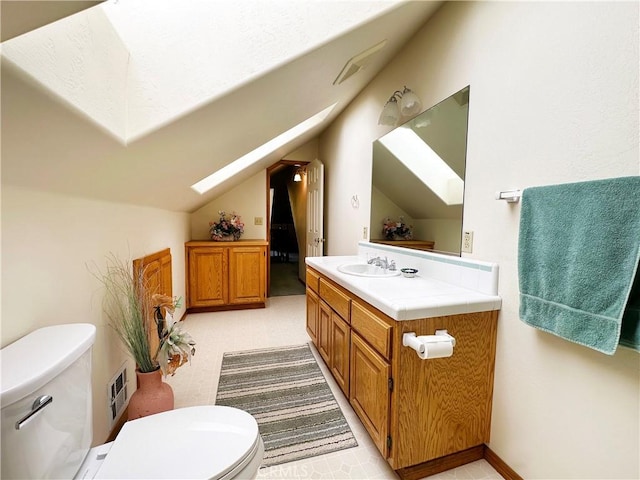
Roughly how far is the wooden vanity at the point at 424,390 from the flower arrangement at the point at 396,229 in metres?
0.86

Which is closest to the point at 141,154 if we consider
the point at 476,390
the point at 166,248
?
the point at 166,248

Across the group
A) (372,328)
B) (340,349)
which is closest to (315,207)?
(340,349)

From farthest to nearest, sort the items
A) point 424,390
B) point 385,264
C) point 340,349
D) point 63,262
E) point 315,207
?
1. point 315,207
2. point 385,264
3. point 340,349
4. point 424,390
5. point 63,262

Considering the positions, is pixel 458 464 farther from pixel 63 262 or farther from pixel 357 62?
pixel 357 62

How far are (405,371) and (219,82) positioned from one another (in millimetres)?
1454

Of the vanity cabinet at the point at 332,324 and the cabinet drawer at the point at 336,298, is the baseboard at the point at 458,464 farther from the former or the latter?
the cabinet drawer at the point at 336,298

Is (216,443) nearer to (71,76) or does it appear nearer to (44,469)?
(44,469)

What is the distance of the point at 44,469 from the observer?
0.67 m

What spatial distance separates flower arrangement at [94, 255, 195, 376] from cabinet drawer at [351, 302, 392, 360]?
0.94 meters

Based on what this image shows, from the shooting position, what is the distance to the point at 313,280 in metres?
2.29

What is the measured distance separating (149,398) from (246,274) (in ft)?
6.94

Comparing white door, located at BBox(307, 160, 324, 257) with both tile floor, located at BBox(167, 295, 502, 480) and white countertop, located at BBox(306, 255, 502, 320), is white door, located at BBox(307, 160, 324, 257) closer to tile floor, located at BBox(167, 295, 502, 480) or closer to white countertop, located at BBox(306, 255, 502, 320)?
tile floor, located at BBox(167, 295, 502, 480)

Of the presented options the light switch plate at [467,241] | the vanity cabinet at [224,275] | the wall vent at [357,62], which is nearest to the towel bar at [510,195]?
the light switch plate at [467,241]

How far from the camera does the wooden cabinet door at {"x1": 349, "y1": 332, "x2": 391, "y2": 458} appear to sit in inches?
47.7
